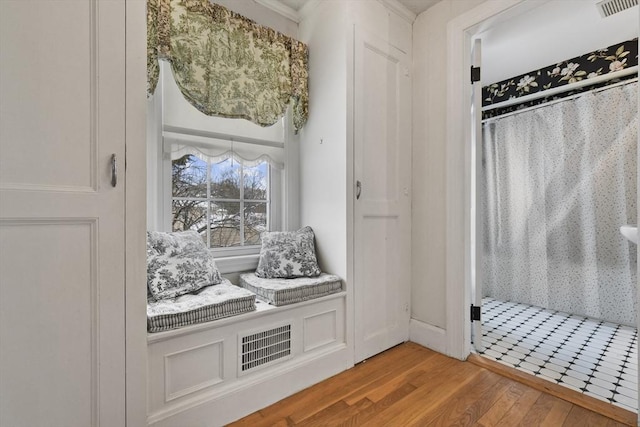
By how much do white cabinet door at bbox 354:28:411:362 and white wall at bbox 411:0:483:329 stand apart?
69 mm

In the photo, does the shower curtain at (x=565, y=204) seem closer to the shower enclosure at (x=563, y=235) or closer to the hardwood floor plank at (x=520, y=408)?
the shower enclosure at (x=563, y=235)

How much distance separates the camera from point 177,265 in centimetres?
157

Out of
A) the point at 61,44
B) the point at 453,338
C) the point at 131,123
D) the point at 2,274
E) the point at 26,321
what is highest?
the point at 61,44

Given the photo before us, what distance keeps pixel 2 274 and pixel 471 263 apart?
7.72 ft

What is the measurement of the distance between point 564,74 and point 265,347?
3.54 metres

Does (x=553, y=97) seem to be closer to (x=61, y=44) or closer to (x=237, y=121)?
Answer: (x=237, y=121)

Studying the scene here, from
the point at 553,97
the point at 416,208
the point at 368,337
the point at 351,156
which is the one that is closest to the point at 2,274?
the point at 351,156

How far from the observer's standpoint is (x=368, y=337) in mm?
2043

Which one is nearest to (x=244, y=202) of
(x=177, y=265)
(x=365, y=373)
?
(x=177, y=265)

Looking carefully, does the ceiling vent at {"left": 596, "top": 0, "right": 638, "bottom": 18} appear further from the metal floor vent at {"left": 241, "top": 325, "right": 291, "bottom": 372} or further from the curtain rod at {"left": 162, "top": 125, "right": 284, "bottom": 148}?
the metal floor vent at {"left": 241, "top": 325, "right": 291, "bottom": 372}

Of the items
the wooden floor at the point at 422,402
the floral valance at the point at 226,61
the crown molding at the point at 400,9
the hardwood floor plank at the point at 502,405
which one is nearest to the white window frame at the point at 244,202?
the floral valance at the point at 226,61

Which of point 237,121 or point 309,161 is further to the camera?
point 309,161

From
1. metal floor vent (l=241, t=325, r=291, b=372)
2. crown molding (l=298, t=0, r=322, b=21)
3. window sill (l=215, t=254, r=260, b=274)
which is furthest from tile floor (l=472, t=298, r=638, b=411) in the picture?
crown molding (l=298, t=0, r=322, b=21)

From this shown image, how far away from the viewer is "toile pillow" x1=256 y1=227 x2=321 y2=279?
1934 millimetres
